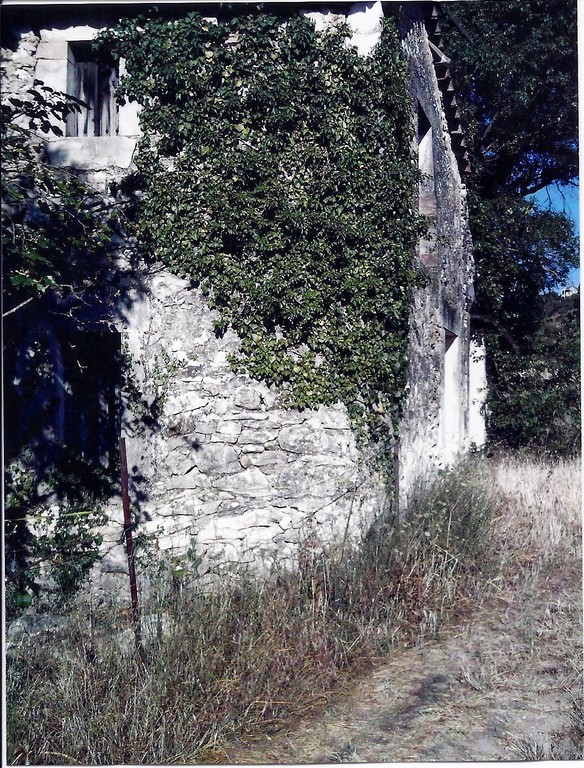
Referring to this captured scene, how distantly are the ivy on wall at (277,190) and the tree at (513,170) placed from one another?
229 centimetres

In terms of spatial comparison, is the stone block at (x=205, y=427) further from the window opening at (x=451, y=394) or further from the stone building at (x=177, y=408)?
the window opening at (x=451, y=394)

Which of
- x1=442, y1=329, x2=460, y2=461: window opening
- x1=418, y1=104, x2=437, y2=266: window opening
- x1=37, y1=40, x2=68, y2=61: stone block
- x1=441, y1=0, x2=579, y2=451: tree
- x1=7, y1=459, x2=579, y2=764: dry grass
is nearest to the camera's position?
x1=7, y1=459, x2=579, y2=764: dry grass

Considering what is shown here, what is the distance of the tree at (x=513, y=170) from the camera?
276 inches

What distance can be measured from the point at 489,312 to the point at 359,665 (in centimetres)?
608

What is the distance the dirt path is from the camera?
3.37m

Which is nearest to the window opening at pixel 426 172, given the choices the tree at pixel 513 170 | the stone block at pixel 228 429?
the tree at pixel 513 170

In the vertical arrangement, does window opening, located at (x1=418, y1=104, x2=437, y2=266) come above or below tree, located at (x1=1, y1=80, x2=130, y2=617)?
above

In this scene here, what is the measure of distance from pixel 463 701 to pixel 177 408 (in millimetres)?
2840

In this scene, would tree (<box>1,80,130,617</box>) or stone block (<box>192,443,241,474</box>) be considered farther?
stone block (<box>192,443,241,474</box>)

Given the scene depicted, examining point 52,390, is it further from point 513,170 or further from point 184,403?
point 513,170

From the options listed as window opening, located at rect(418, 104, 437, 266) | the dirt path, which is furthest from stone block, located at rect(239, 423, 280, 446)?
window opening, located at rect(418, 104, 437, 266)

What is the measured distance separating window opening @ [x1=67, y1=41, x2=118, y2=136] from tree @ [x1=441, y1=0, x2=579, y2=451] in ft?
13.4

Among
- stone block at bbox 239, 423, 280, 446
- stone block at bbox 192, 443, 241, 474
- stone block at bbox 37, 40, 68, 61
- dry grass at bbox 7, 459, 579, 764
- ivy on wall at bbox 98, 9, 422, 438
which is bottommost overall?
dry grass at bbox 7, 459, 579, 764

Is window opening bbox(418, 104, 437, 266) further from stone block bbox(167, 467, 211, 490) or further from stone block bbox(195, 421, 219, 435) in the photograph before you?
stone block bbox(167, 467, 211, 490)
